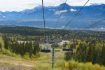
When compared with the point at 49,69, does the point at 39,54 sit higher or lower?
lower

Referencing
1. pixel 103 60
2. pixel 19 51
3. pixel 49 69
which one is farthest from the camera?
pixel 19 51

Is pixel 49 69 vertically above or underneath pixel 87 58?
above

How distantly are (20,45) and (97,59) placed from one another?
19.7m

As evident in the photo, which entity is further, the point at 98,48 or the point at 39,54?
the point at 39,54

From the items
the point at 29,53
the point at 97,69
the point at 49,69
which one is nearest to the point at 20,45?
the point at 29,53

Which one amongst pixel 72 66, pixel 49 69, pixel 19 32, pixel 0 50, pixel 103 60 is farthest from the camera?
pixel 19 32

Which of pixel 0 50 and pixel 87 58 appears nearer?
pixel 0 50

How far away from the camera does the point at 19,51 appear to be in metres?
84.6

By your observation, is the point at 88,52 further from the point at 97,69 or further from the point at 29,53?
the point at 97,69

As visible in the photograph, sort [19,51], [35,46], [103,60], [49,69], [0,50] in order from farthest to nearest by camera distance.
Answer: [35,46]
[19,51]
[103,60]
[0,50]
[49,69]

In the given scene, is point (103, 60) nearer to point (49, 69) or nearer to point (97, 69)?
point (97, 69)

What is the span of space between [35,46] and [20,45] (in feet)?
20.1

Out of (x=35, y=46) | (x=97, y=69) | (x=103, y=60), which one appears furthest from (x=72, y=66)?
(x=35, y=46)

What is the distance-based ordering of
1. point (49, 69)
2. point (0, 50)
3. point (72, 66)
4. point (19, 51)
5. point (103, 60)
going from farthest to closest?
point (19, 51), point (103, 60), point (0, 50), point (72, 66), point (49, 69)
